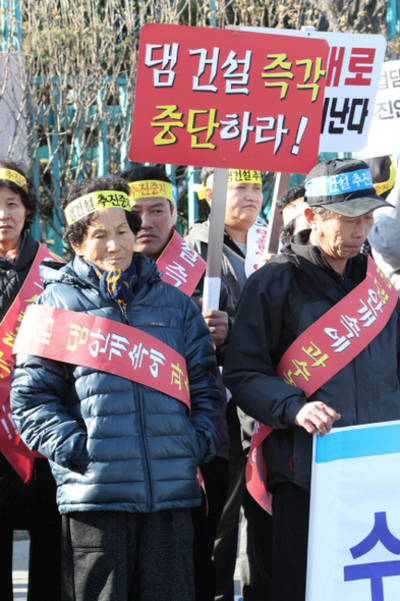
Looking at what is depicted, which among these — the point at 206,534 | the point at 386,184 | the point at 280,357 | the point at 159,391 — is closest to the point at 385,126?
the point at 386,184

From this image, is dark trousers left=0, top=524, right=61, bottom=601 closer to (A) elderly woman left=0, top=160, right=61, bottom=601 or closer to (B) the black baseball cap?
(A) elderly woman left=0, top=160, right=61, bottom=601

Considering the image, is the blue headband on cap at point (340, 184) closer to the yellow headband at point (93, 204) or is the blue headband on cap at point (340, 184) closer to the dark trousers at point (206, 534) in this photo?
the yellow headband at point (93, 204)

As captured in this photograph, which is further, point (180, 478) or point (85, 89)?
point (85, 89)

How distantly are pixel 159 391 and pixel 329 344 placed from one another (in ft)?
2.25

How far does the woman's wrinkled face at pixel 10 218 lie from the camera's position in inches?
153

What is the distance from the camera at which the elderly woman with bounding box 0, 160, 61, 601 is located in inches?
143

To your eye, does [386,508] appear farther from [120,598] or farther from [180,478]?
[120,598]

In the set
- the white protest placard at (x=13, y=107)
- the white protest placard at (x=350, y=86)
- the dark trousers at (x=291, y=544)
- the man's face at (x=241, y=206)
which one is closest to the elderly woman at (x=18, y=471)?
the dark trousers at (x=291, y=544)

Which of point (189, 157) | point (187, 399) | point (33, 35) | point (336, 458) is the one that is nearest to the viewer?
point (336, 458)

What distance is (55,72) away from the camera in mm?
8766

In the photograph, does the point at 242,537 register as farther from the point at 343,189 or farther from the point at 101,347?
the point at 343,189

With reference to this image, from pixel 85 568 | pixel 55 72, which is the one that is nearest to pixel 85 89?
pixel 55 72

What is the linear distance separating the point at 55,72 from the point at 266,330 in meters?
6.41

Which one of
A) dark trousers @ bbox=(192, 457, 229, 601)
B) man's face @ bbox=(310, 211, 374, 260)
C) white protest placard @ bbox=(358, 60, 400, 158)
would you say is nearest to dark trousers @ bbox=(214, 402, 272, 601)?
dark trousers @ bbox=(192, 457, 229, 601)
